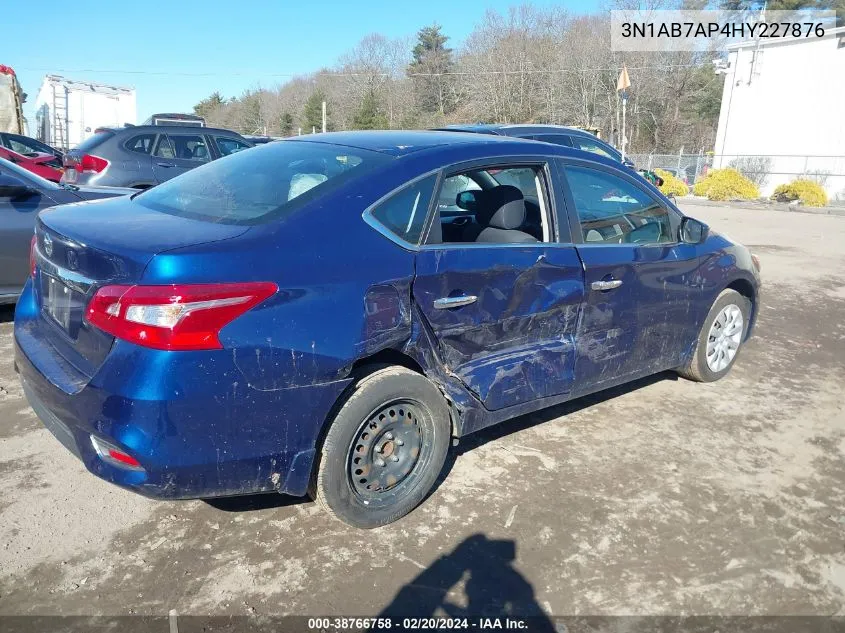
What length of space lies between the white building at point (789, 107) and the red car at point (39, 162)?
2583 cm

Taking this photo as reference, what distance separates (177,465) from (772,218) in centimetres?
1889

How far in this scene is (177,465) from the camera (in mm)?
2430

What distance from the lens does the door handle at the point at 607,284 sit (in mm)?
3658

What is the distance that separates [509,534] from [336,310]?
1.33m

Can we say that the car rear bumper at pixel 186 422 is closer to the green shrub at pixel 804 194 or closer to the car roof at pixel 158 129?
the car roof at pixel 158 129

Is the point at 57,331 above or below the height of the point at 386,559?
above

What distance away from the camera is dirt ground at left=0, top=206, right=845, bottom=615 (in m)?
2.62

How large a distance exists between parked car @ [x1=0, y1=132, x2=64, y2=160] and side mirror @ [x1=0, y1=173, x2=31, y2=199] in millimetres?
12290

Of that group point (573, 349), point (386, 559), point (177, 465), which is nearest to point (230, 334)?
point (177, 465)

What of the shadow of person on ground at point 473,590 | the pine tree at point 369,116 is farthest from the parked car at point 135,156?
the pine tree at point 369,116

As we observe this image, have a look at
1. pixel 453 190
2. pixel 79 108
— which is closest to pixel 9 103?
pixel 79 108

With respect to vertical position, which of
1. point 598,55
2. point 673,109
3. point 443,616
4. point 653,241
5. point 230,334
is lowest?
point 443,616

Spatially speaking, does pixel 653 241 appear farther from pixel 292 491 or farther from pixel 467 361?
pixel 292 491

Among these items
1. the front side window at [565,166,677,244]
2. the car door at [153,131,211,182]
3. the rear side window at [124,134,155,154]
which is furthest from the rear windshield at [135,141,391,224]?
the rear side window at [124,134,155,154]
